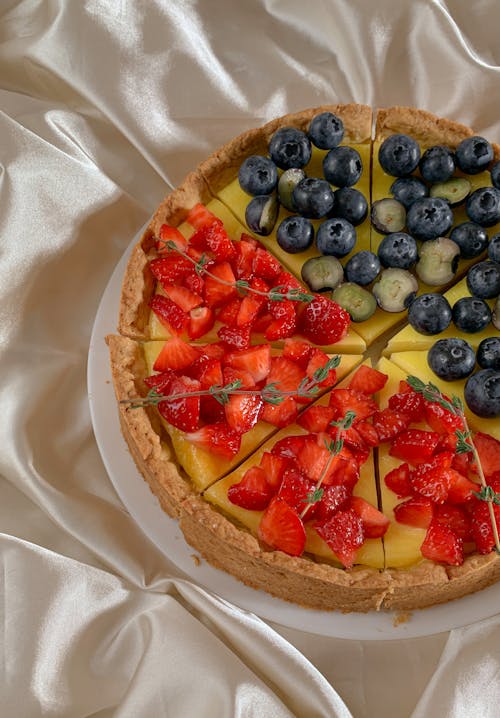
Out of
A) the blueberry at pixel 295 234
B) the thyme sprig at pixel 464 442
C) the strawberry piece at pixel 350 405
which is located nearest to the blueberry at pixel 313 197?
the blueberry at pixel 295 234

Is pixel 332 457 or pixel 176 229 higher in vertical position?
pixel 176 229

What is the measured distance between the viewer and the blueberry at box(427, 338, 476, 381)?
2938 mm

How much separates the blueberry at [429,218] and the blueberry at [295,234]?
0.37 meters

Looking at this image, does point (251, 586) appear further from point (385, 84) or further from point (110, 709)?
point (385, 84)

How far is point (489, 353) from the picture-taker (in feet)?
9.70

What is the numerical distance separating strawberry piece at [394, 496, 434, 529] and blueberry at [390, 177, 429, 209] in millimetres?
1124

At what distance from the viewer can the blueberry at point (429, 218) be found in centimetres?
313

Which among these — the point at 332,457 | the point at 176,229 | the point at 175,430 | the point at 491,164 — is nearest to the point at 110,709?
the point at 175,430

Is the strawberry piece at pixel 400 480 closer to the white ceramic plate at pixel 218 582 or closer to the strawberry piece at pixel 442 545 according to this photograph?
the strawberry piece at pixel 442 545

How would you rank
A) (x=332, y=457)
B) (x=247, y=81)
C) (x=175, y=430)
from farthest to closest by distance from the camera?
1. (x=247, y=81)
2. (x=175, y=430)
3. (x=332, y=457)

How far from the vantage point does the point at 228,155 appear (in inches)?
135

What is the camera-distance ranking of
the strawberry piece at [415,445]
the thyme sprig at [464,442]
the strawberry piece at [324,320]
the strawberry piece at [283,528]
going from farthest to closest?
the strawberry piece at [324,320]
the strawberry piece at [415,445]
the strawberry piece at [283,528]
the thyme sprig at [464,442]

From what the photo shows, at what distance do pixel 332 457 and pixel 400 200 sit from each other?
110cm

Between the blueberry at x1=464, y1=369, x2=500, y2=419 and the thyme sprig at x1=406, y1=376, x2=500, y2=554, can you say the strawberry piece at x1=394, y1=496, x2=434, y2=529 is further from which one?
the blueberry at x1=464, y1=369, x2=500, y2=419
